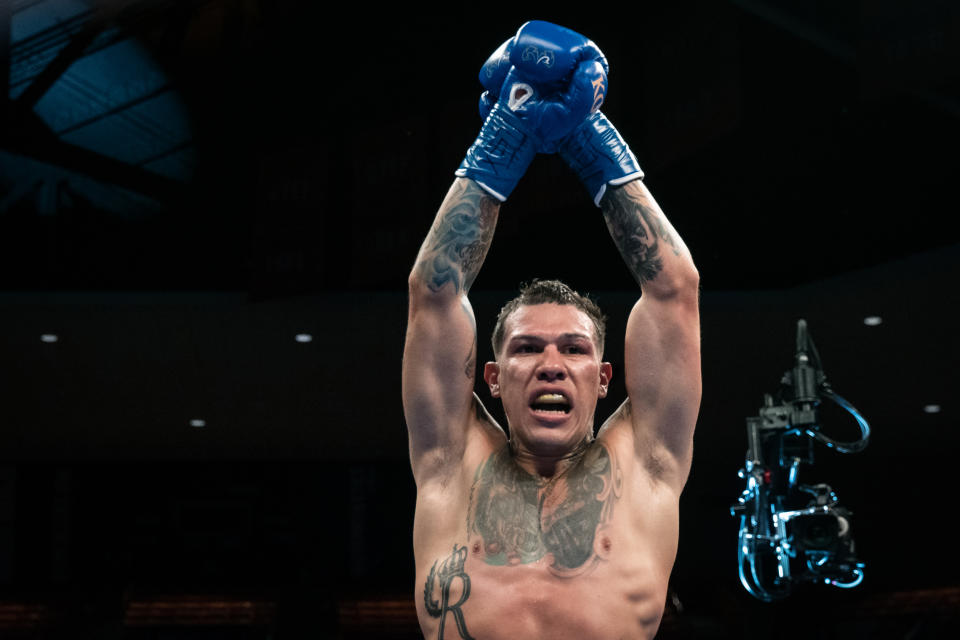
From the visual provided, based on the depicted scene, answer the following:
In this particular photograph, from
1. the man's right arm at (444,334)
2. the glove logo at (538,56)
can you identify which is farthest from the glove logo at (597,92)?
the man's right arm at (444,334)

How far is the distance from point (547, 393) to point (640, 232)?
0.40 meters

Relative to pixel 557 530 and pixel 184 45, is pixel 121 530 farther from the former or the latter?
pixel 557 530

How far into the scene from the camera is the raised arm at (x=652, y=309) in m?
2.38

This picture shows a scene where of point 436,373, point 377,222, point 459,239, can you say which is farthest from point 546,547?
point 377,222

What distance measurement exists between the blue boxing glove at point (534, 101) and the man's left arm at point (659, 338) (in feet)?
0.66

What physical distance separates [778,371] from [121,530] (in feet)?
20.1

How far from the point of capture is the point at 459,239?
242 cm

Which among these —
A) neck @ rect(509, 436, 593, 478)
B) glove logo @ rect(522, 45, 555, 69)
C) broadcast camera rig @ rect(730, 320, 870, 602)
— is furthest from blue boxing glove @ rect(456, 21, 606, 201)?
broadcast camera rig @ rect(730, 320, 870, 602)

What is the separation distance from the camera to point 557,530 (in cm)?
234

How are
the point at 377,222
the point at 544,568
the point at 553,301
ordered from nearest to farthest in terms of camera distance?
the point at 544,568, the point at 553,301, the point at 377,222

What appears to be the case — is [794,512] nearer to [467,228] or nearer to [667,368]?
[667,368]

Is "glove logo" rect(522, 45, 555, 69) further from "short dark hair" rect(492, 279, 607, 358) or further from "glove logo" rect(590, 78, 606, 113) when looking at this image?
"short dark hair" rect(492, 279, 607, 358)

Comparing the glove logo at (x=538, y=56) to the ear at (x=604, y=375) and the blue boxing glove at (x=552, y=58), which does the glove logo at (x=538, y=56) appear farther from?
the ear at (x=604, y=375)

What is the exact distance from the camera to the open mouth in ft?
7.93
